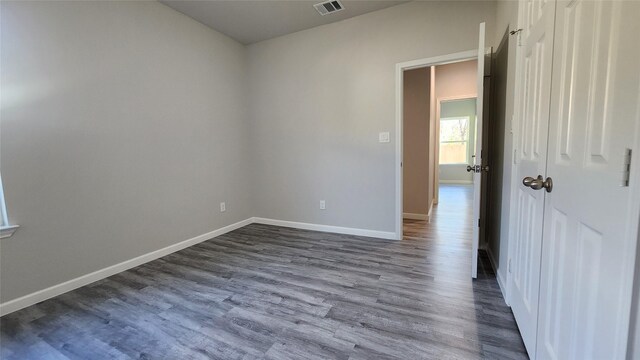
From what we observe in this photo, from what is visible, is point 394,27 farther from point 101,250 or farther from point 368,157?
point 101,250

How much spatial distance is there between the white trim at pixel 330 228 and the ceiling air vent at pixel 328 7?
261 cm

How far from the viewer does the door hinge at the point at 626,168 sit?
59cm

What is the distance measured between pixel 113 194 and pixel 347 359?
2.47 metres

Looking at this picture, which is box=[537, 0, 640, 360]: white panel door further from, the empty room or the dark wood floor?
the dark wood floor

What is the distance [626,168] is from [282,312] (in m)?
1.79

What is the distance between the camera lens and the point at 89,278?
7.41ft

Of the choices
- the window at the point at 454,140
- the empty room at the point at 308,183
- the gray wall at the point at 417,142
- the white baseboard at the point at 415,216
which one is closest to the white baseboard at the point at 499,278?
the empty room at the point at 308,183

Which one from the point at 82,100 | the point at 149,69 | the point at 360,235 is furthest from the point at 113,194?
the point at 360,235

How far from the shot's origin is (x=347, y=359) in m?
1.35

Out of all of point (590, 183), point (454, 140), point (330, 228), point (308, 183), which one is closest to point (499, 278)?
point (590, 183)

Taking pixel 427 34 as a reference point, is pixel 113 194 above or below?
below

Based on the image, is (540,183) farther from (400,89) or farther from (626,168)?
(400,89)

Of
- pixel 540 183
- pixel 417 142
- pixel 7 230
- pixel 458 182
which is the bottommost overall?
pixel 458 182

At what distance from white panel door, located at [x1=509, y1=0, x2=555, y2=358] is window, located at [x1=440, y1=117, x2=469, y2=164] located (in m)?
7.44
